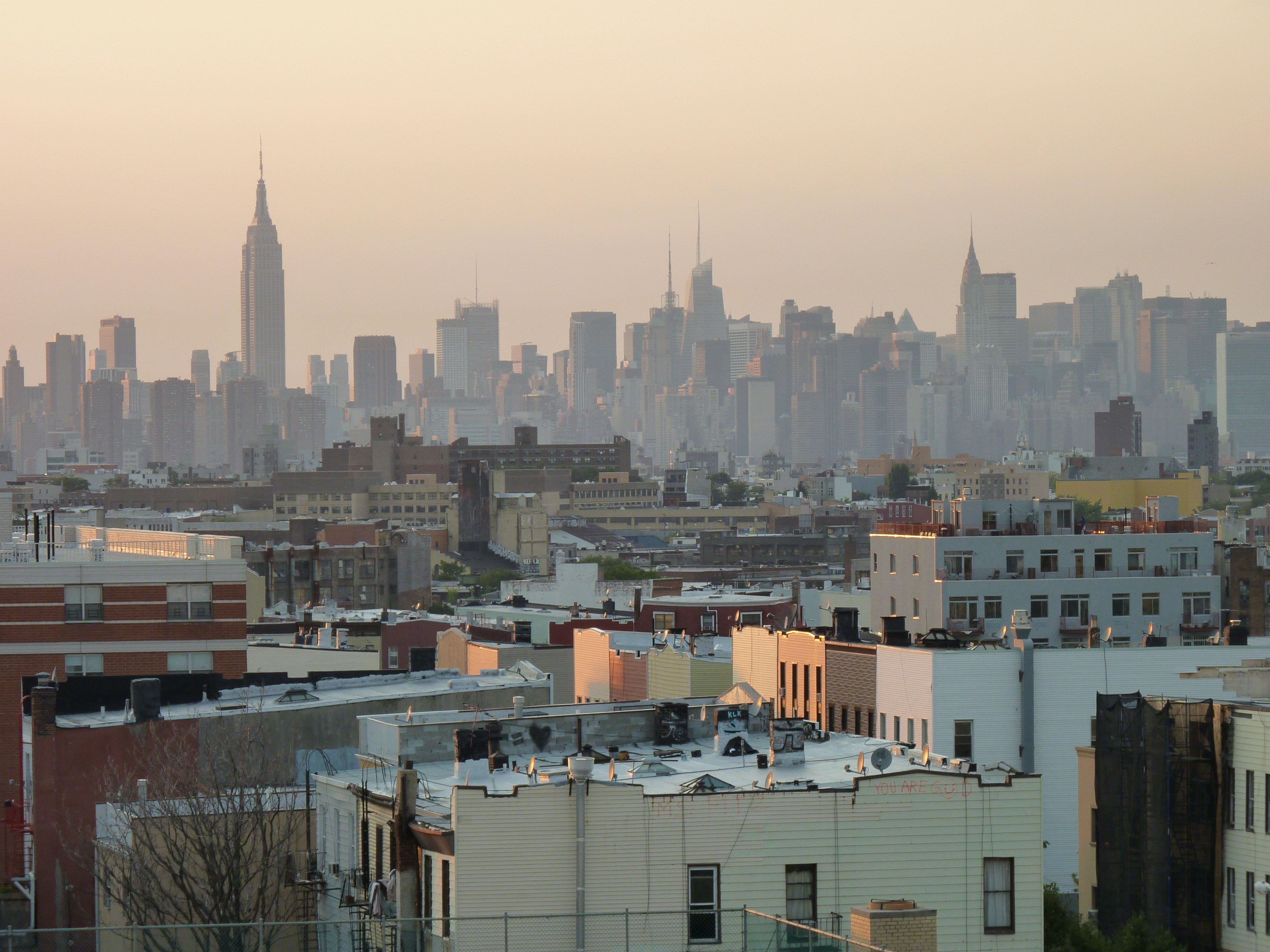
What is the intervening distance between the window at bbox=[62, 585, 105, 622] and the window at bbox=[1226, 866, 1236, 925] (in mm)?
29607

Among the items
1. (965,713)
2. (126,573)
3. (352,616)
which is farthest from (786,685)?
(352,616)

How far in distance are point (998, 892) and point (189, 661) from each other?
1243 inches

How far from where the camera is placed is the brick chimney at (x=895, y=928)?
25.2m

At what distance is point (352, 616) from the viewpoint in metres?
86.8

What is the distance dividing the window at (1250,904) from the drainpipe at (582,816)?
13.4m

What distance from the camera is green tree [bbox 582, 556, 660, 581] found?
145875mm

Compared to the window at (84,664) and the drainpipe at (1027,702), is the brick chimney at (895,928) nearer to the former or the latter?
the drainpipe at (1027,702)

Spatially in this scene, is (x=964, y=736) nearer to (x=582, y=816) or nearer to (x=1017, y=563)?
(x=582, y=816)

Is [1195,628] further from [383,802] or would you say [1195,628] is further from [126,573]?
[383,802]

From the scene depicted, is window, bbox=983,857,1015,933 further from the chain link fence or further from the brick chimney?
the chain link fence

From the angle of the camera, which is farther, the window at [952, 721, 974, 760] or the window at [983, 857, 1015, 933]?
the window at [952, 721, 974, 760]

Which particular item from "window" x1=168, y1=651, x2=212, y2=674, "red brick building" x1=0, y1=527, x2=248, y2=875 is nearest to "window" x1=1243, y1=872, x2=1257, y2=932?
"red brick building" x1=0, y1=527, x2=248, y2=875

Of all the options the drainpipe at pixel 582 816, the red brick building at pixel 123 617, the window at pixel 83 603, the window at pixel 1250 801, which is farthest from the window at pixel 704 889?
the window at pixel 83 603

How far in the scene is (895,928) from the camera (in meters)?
25.2
